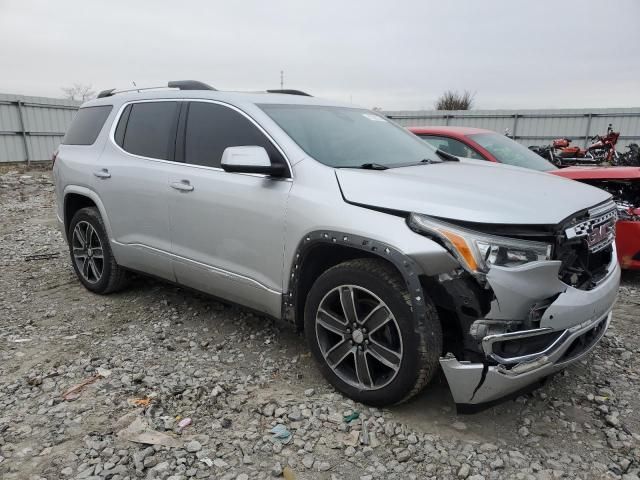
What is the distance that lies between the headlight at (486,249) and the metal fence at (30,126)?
682 inches

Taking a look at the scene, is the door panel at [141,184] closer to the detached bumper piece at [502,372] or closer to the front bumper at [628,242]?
the detached bumper piece at [502,372]

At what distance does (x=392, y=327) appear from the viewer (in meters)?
2.70

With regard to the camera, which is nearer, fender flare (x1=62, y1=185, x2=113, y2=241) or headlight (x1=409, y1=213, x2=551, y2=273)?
headlight (x1=409, y1=213, x2=551, y2=273)

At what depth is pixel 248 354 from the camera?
3.65 meters

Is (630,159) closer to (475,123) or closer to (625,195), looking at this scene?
(475,123)

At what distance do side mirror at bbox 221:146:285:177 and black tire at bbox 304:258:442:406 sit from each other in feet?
2.36

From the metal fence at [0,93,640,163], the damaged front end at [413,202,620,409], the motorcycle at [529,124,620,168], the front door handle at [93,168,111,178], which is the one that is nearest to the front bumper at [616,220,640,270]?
the damaged front end at [413,202,620,409]

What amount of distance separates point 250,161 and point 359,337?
48.1 inches

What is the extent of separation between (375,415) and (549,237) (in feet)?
4.37

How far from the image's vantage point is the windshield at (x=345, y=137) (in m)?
3.25

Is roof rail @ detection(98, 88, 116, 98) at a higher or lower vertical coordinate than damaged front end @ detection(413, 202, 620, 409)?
higher

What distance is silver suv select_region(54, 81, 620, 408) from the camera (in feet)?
7.93

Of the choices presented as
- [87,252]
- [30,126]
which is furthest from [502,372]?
[30,126]

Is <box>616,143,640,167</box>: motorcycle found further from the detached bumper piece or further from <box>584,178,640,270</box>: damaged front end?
the detached bumper piece
